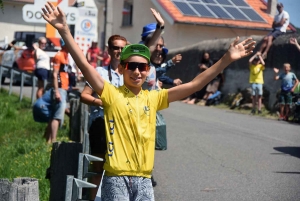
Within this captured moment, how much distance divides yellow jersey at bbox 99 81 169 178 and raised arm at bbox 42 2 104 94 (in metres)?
0.09

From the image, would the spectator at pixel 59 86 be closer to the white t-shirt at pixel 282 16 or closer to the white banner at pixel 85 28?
the white banner at pixel 85 28

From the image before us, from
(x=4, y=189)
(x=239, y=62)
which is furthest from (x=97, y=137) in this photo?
(x=239, y=62)

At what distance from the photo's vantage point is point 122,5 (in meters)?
32.9

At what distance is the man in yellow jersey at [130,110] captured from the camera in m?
5.17

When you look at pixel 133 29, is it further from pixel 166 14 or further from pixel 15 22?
pixel 15 22

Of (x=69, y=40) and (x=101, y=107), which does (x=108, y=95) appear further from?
(x=101, y=107)

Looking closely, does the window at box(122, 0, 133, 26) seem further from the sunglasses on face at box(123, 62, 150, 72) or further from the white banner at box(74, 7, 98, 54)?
the sunglasses on face at box(123, 62, 150, 72)

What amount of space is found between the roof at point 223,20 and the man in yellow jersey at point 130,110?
26195mm

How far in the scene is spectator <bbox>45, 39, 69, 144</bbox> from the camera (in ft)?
40.7

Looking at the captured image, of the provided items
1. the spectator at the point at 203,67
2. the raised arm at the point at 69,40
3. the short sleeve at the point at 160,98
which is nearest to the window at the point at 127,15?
the spectator at the point at 203,67

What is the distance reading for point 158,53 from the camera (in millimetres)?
8578

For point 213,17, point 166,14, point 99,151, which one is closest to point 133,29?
point 166,14

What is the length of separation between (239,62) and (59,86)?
525 inches

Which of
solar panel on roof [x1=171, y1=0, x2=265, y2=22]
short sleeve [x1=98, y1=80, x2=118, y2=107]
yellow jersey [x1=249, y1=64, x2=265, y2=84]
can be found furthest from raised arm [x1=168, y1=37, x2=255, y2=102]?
solar panel on roof [x1=171, y1=0, x2=265, y2=22]
